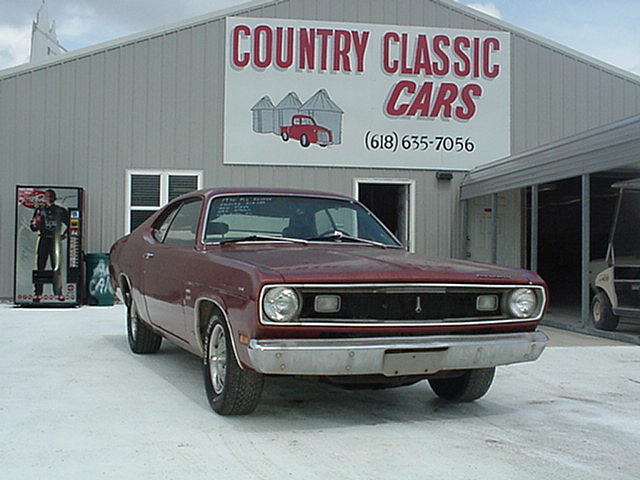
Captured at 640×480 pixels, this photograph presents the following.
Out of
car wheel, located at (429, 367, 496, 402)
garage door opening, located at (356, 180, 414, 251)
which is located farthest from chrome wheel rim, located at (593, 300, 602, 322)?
car wheel, located at (429, 367, 496, 402)

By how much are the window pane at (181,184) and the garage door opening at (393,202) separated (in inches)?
120

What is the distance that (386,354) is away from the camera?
170 inches

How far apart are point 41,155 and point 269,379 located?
29.4ft

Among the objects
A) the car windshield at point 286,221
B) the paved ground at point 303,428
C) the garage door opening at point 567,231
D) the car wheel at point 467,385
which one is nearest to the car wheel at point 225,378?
the paved ground at point 303,428

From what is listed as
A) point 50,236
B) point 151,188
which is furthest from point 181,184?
point 50,236

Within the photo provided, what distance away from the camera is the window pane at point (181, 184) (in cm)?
1359

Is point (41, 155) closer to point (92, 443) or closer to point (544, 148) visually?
point (544, 148)

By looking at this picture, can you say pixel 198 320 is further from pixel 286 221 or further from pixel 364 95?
pixel 364 95

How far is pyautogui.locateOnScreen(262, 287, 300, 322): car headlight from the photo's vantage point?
4211mm

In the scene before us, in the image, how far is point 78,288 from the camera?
41.3 ft

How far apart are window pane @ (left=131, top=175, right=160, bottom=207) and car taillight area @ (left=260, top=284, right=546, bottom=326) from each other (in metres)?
9.70

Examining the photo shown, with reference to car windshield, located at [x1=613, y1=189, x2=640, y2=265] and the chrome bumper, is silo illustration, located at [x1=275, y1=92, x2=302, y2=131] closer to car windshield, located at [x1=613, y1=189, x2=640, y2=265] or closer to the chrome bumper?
car windshield, located at [x1=613, y1=189, x2=640, y2=265]

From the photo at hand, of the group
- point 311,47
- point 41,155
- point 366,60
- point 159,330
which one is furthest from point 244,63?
point 159,330

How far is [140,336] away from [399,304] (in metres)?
3.51
